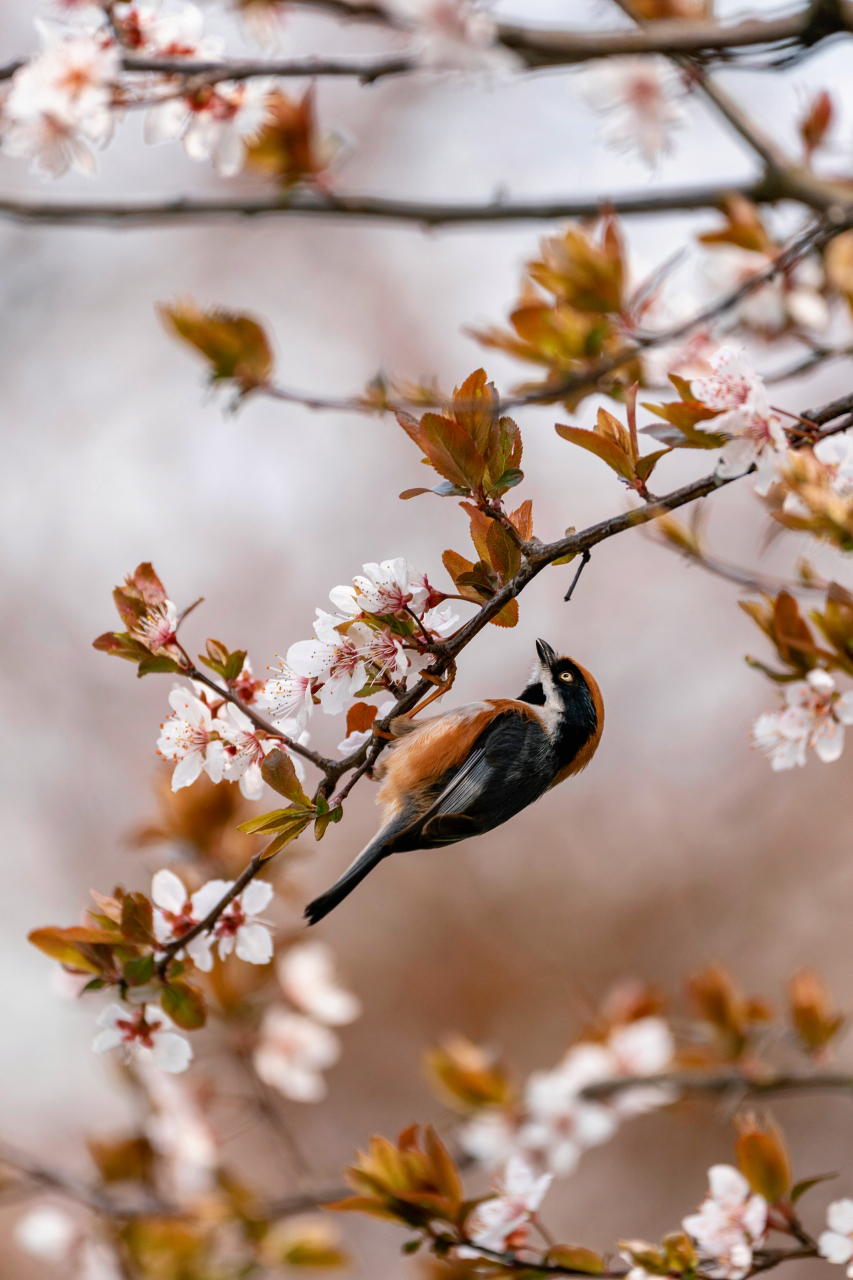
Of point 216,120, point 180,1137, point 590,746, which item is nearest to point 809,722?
point 590,746

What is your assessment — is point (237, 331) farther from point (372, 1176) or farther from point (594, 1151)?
point (594, 1151)

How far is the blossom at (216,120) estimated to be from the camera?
1.86 meters

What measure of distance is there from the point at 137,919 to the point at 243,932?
0.51ft

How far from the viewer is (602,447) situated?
46.6 inches

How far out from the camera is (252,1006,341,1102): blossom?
3143 millimetres

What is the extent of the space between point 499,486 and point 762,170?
1642mm

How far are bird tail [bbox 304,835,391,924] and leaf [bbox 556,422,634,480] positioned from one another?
32.2 inches

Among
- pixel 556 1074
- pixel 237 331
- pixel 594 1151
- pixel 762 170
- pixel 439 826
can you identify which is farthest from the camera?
pixel 594 1151

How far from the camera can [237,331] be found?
2.10 meters

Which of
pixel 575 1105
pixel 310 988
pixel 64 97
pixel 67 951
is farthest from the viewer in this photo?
pixel 310 988

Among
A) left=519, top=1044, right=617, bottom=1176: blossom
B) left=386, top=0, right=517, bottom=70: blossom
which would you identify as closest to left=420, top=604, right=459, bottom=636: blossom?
left=386, top=0, right=517, bottom=70: blossom

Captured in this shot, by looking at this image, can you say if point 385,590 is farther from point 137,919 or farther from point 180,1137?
point 180,1137

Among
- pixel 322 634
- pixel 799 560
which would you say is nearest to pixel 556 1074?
pixel 799 560

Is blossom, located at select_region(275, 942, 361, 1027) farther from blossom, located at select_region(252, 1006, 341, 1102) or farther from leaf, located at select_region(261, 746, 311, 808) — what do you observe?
leaf, located at select_region(261, 746, 311, 808)
